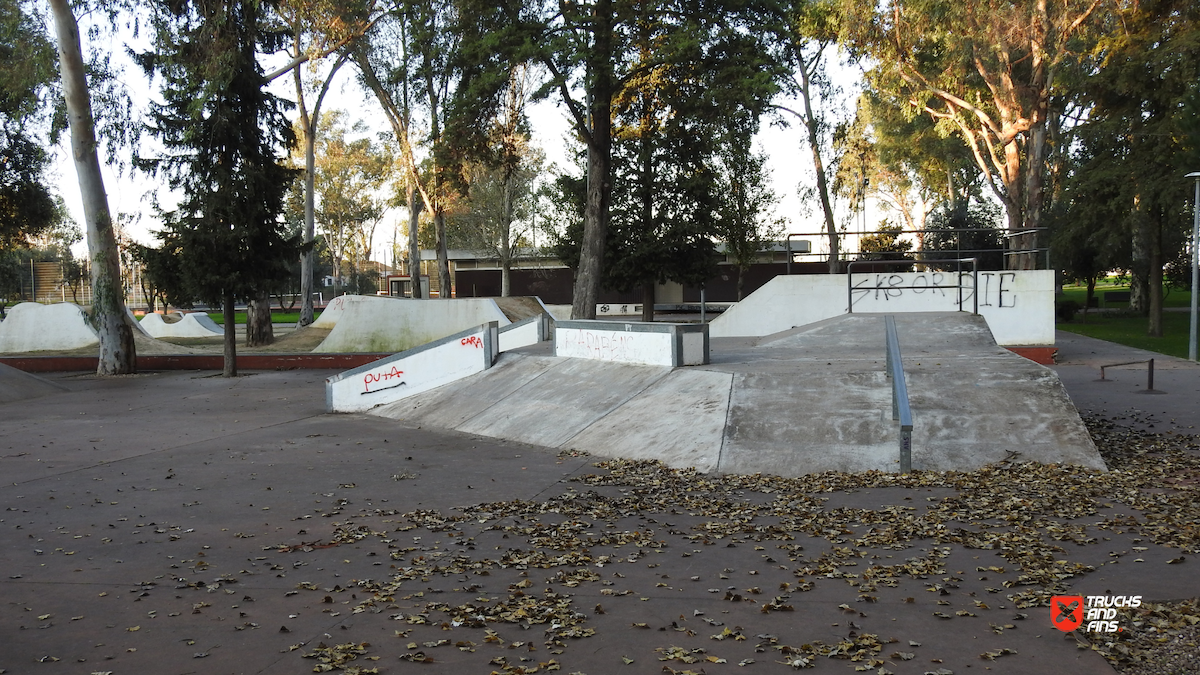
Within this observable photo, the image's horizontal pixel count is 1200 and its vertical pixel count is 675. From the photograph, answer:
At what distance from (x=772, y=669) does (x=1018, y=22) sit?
2253 cm

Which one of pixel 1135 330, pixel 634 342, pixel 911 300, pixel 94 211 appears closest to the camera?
pixel 634 342

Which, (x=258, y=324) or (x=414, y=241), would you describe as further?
Result: (x=414, y=241)

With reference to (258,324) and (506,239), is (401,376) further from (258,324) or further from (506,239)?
(506,239)

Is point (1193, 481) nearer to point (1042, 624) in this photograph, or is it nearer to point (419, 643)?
point (1042, 624)

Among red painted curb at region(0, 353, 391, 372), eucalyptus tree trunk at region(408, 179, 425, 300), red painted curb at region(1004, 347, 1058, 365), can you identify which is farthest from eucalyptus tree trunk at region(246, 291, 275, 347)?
red painted curb at region(1004, 347, 1058, 365)

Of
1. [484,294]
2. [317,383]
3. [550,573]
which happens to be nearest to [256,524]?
[550,573]

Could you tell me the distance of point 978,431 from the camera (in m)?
8.73

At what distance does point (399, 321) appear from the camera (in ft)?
86.7

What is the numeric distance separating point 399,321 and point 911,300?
14705 mm

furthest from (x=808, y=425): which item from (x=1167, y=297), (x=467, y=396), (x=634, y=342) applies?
(x=1167, y=297)

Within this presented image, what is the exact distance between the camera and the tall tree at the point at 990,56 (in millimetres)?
21969

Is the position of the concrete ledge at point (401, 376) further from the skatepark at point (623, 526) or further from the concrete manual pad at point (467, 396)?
the skatepark at point (623, 526)

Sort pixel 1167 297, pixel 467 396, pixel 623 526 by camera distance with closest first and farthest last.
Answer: pixel 623 526, pixel 467 396, pixel 1167 297

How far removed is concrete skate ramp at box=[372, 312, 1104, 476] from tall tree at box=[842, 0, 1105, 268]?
11.8 m
